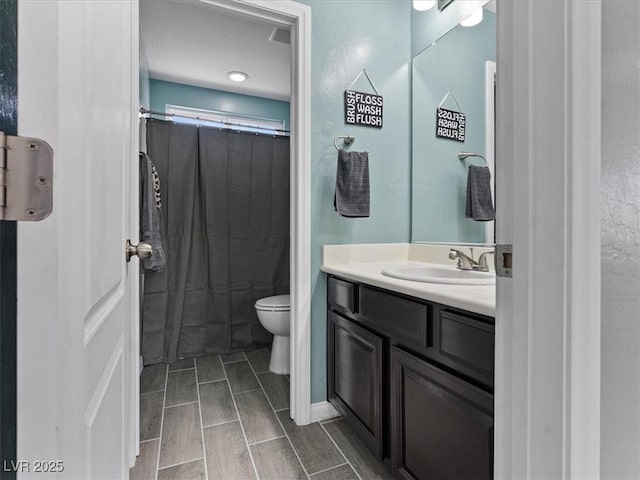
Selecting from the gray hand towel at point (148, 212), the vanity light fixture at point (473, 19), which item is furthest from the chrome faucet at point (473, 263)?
the gray hand towel at point (148, 212)

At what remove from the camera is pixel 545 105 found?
19.7 inches

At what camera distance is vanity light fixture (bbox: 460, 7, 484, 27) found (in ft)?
5.39

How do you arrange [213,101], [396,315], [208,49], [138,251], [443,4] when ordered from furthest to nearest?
[213,101], [208,49], [443,4], [396,315], [138,251]

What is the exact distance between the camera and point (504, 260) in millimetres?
572

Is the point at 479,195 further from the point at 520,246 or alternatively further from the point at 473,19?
the point at 520,246

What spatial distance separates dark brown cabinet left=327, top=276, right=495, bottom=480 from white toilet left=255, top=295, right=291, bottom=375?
693mm

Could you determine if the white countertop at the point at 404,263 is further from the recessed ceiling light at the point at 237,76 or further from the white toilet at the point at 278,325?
the recessed ceiling light at the point at 237,76

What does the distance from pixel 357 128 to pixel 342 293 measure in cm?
95

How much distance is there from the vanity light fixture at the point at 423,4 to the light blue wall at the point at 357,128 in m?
0.12

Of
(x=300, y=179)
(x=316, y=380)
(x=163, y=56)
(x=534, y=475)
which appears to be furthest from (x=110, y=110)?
(x=163, y=56)

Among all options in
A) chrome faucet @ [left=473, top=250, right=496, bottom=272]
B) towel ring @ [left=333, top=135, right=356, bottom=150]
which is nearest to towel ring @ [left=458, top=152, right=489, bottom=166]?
chrome faucet @ [left=473, top=250, right=496, bottom=272]

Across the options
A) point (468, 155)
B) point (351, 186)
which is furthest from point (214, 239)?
point (468, 155)

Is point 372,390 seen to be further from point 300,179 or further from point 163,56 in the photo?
point 163,56

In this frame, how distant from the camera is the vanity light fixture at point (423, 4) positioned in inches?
73.2
